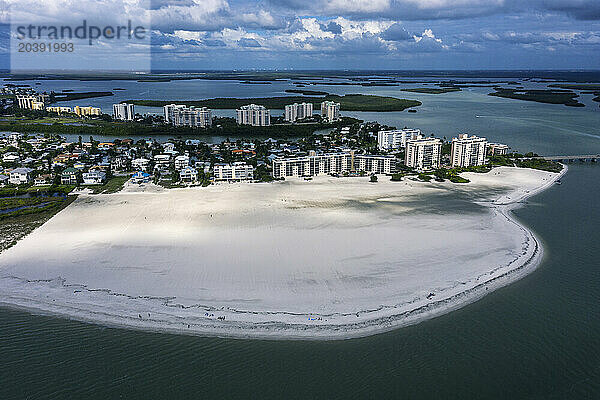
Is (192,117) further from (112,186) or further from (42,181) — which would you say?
(112,186)

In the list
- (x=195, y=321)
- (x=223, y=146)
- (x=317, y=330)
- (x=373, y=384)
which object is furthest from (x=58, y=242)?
(x=223, y=146)

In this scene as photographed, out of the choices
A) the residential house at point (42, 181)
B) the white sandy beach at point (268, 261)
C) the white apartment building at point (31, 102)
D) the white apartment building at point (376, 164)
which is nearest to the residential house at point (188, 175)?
the white sandy beach at point (268, 261)

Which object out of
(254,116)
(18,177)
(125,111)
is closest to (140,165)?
(18,177)

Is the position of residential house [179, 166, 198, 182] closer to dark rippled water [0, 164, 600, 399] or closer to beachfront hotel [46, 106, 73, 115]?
dark rippled water [0, 164, 600, 399]

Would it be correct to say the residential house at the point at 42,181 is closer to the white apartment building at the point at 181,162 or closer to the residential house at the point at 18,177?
the residential house at the point at 18,177

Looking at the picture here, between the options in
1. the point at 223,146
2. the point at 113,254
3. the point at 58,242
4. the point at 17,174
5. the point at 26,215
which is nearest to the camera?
the point at 113,254

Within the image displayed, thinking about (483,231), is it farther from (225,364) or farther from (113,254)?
(113,254)
